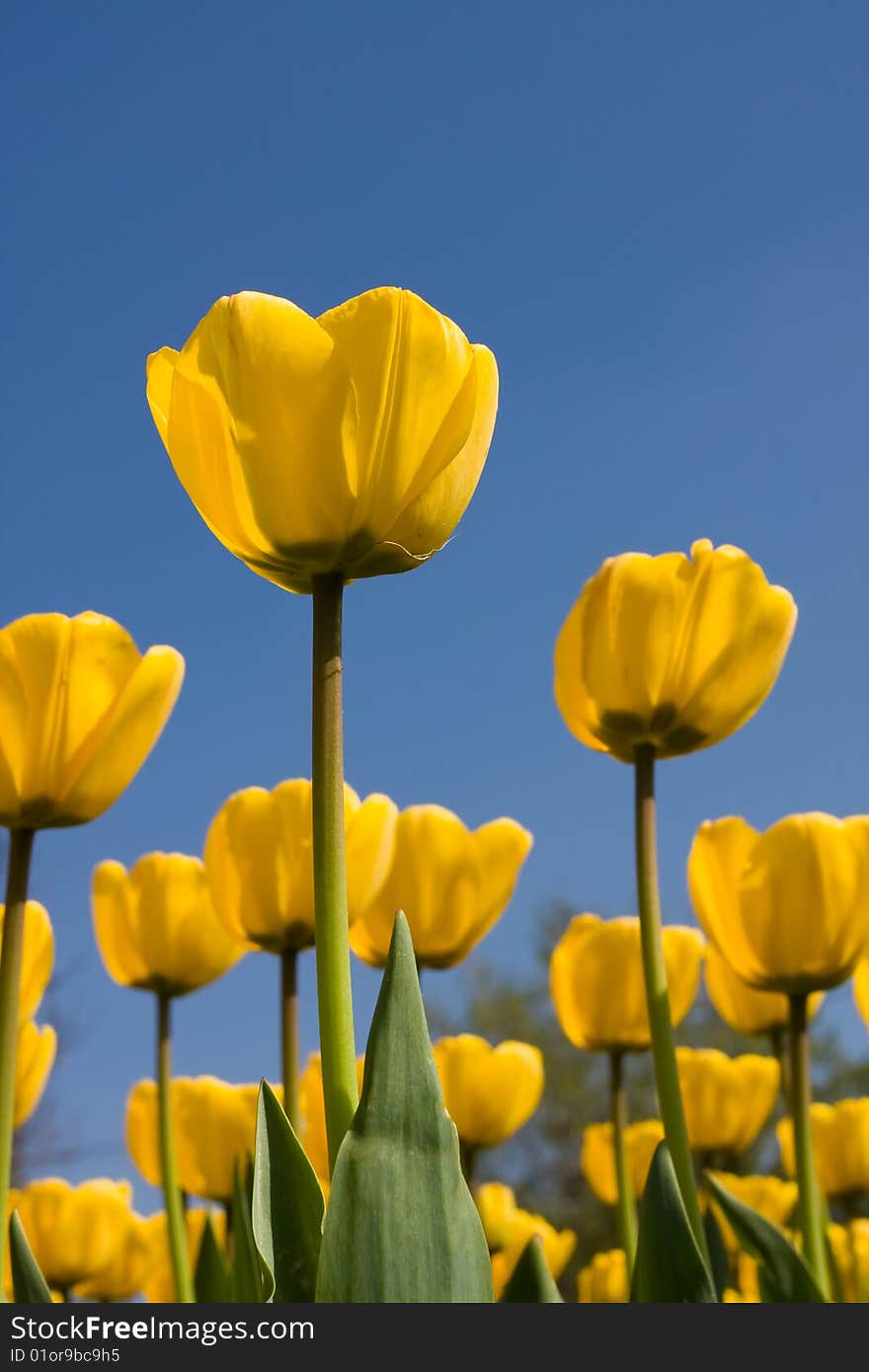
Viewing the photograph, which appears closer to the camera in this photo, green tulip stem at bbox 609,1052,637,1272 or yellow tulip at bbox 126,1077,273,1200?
green tulip stem at bbox 609,1052,637,1272

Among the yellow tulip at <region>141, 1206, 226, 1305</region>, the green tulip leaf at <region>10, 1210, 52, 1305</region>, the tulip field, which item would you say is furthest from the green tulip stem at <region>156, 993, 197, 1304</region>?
the yellow tulip at <region>141, 1206, 226, 1305</region>

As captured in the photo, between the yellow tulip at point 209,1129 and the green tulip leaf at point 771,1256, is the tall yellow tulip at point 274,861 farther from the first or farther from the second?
the yellow tulip at point 209,1129

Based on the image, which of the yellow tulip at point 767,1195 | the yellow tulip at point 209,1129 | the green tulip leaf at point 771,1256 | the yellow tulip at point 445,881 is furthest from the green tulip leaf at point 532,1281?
the yellow tulip at point 767,1195

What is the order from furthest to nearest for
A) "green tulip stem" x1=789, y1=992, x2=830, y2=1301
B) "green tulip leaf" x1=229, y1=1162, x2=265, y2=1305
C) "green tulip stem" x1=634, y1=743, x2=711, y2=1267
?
"green tulip stem" x1=789, y1=992, x2=830, y2=1301
"green tulip leaf" x1=229, y1=1162, x2=265, y2=1305
"green tulip stem" x1=634, y1=743, x2=711, y2=1267

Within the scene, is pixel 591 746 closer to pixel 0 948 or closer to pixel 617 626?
pixel 617 626

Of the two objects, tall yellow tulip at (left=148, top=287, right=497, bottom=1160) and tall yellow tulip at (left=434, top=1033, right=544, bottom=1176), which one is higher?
tall yellow tulip at (left=148, top=287, right=497, bottom=1160)

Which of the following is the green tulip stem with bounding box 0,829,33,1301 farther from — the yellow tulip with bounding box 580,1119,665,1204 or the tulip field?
the yellow tulip with bounding box 580,1119,665,1204

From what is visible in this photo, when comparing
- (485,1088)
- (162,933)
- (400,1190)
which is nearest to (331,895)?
(400,1190)

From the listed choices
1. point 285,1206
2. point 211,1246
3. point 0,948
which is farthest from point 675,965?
point 285,1206
